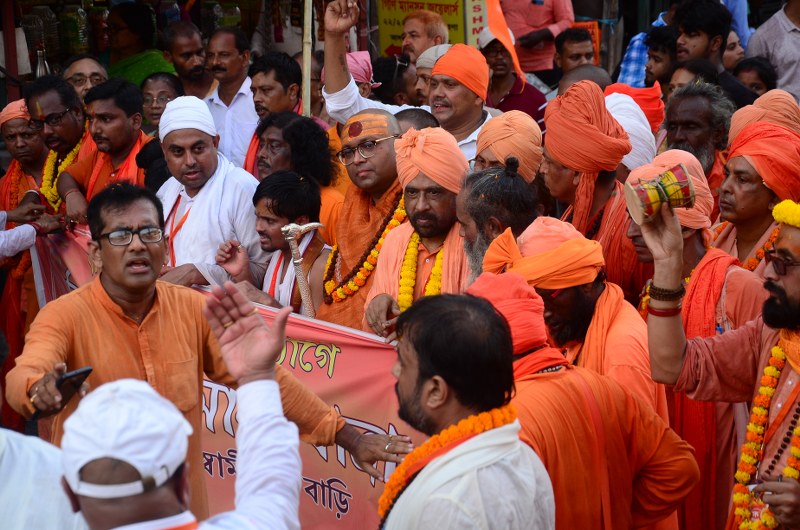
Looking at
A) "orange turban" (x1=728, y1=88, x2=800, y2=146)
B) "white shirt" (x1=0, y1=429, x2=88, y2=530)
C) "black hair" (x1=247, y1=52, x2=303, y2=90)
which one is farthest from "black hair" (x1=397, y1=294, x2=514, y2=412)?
"black hair" (x1=247, y1=52, x2=303, y2=90)

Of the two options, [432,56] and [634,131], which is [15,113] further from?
[634,131]

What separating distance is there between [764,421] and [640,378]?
425 millimetres

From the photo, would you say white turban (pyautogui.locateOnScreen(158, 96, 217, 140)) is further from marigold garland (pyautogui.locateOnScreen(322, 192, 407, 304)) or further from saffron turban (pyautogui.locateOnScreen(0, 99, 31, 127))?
saffron turban (pyautogui.locateOnScreen(0, 99, 31, 127))

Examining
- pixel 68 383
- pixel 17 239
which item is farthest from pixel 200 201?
pixel 68 383

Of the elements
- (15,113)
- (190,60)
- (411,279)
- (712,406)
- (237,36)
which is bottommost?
(712,406)

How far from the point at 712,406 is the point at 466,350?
200cm

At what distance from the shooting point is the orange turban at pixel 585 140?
5.29 metres

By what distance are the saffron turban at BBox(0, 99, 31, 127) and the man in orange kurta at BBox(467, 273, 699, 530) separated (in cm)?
497

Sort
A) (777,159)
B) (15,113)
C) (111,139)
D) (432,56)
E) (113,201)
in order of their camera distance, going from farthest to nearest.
→ (432,56)
(15,113)
(111,139)
(777,159)
(113,201)

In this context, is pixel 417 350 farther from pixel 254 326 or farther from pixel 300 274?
pixel 300 274

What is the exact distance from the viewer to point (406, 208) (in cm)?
496

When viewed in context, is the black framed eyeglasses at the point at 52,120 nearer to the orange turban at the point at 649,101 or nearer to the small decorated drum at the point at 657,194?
the orange turban at the point at 649,101

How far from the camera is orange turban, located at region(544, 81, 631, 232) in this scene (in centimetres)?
529

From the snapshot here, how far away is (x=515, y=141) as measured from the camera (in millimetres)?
5336
